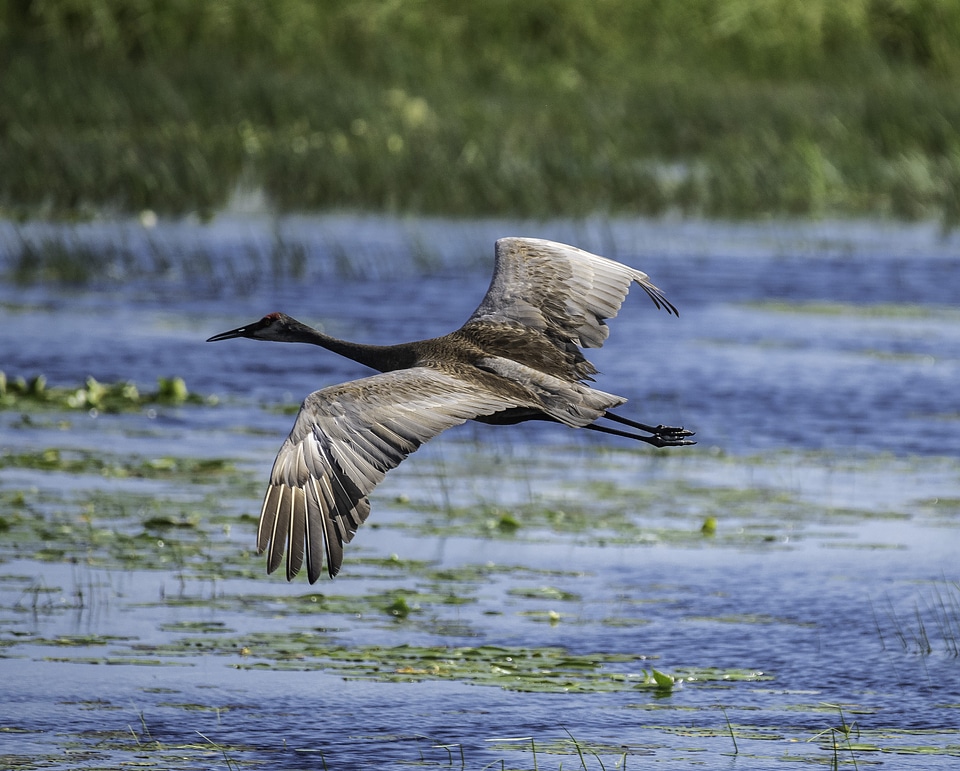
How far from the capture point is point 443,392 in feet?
21.2

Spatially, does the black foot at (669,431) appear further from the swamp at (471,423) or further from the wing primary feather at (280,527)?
the wing primary feather at (280,527)

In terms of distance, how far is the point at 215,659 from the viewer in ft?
22.8

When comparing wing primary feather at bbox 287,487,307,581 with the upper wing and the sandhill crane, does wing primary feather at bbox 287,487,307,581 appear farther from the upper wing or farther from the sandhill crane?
the upper wing

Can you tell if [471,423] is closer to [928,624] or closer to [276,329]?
[276,329]

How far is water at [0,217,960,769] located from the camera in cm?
638

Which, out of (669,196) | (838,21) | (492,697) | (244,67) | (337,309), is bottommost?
(492,697)

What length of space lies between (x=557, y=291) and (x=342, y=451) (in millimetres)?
2257

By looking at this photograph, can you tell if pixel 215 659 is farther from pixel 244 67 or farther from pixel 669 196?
pixel 244 67

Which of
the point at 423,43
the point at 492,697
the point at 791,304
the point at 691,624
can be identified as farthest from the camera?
the point at 423,43

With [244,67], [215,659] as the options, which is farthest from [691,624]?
[244,67]

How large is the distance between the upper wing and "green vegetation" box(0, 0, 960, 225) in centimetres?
1264

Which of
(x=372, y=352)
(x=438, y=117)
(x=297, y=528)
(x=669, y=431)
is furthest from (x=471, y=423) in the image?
(x=438, y=117)

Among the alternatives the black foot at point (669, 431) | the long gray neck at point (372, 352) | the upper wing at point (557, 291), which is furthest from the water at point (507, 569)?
the upper wing at point (557, 291)

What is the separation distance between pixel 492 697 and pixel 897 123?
18.9 meters
